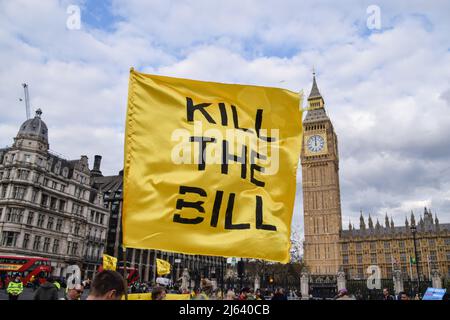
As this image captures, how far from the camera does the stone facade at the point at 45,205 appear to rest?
48125mm

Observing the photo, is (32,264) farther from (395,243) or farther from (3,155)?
(395,243)

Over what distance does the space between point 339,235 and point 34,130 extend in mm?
85329

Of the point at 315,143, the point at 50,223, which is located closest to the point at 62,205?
the point at 50,223

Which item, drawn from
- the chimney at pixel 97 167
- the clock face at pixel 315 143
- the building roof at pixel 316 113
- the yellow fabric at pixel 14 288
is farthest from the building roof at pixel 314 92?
the yellow fabric at pixel 14 288

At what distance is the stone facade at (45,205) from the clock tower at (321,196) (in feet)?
211

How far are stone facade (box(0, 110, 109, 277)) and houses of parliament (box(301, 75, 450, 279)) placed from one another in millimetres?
58273

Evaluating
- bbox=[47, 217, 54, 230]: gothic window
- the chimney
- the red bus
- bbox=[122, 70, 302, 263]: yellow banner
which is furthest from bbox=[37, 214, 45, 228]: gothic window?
bbox=[122, 70, 302, 263]: yellow banner

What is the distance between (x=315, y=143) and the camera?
11338 centimetres

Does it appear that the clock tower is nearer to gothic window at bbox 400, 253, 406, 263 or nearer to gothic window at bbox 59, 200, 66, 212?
gothic window at bbox 400, 253, 406, 263

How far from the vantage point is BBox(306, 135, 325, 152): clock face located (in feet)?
368

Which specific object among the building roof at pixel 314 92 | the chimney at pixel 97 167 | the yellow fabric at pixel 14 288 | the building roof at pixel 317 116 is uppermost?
the building roof at pixel 314 92

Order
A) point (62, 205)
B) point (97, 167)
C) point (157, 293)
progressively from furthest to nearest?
point (97, 167), point (62, 205), point (157, 293)

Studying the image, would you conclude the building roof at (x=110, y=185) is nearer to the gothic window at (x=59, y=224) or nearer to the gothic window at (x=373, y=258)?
the gothic window at (x=59, y=224)

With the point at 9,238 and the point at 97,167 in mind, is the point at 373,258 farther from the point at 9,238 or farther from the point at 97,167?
the point at 9,238
